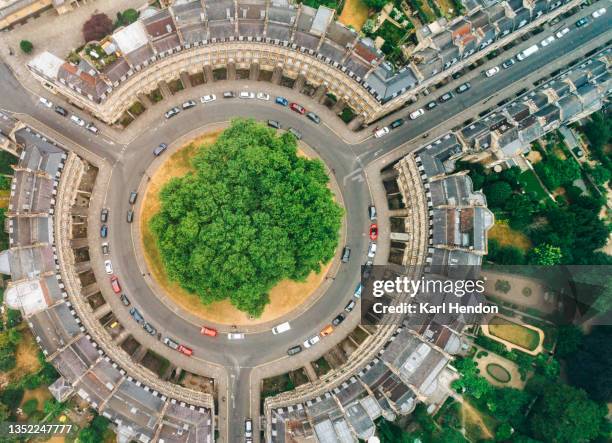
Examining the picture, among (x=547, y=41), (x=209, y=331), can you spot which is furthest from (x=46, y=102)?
(x=547, y=41)

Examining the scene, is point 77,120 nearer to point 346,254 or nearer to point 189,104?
point 189,104

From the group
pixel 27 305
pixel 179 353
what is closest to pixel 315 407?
pixel 179 353

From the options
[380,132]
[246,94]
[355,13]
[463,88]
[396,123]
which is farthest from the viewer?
[355,13]

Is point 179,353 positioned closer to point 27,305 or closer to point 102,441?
point 102,441

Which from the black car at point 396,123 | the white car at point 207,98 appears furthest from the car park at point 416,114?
the white car at point 207,98

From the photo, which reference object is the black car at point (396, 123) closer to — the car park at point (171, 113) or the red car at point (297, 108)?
the red car at point (297, 108)
